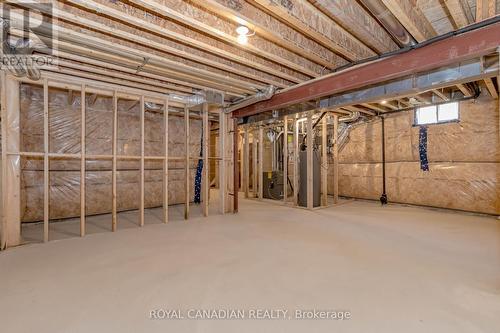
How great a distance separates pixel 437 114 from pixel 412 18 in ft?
12.8

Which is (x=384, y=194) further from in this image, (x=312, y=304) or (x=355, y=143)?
(x=312, y=304)

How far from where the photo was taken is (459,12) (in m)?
2.24

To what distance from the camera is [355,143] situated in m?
6.66

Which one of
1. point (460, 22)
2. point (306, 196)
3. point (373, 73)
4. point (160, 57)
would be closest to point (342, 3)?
point (373, 73)

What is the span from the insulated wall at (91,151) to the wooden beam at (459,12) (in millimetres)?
4480

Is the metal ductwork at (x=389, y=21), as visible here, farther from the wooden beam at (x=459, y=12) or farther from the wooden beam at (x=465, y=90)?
the wooden beam at (x=465, y=90)

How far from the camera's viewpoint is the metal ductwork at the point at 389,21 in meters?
2.00

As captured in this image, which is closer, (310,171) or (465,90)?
(465,90)

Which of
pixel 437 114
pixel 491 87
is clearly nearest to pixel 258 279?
pixel 491 87

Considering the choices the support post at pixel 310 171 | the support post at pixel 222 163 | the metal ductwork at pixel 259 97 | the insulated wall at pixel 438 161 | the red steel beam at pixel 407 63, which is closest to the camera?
the red steel beam at pixel 407 63

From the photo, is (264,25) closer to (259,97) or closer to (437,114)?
(259,97)

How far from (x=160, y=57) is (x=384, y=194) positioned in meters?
5.66

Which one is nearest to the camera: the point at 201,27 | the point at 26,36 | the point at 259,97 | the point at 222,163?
the point at 201,27

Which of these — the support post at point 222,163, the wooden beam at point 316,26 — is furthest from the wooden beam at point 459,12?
the support post at point 222,163
